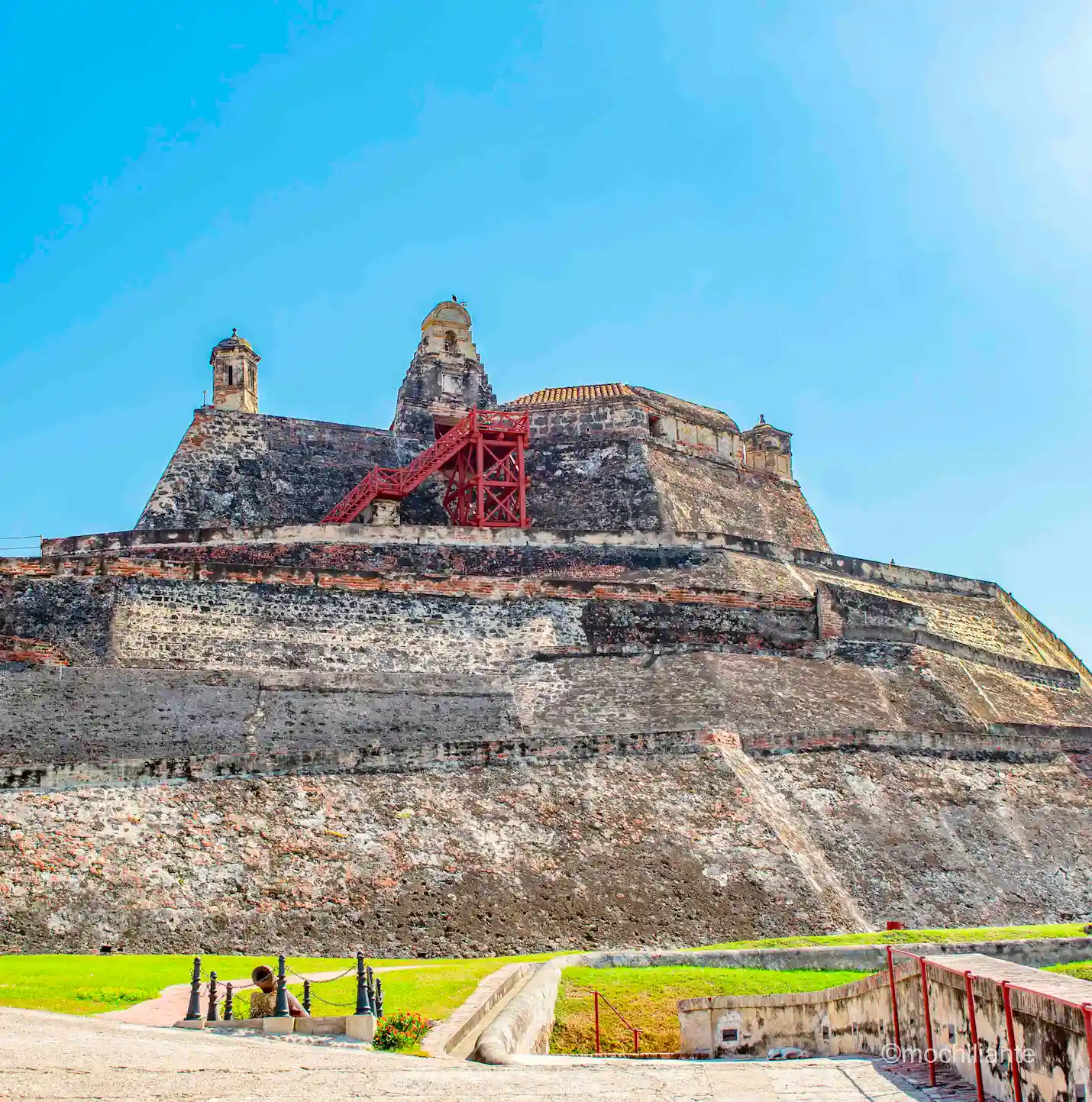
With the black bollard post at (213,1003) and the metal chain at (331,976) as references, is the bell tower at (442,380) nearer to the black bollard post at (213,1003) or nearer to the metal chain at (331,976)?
the metal chain at (331,976)

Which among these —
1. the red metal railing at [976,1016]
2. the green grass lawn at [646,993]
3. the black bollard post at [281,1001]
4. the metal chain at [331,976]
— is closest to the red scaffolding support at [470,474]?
the metal chain at [331,976]

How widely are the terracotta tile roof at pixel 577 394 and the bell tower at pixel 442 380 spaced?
1256 mm

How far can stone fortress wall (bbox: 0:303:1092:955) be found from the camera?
1548cm

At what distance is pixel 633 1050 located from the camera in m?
10.9

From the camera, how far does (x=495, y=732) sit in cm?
2206

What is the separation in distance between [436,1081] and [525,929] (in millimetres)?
8108

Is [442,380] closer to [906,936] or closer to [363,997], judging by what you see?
[906,936]

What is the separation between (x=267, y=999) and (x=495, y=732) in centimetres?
1234

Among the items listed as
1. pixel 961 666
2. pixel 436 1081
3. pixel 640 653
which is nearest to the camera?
pixel 436 1081

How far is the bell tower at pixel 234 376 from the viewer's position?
3622 centimetres

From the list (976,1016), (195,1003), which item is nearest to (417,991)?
(195,1003)

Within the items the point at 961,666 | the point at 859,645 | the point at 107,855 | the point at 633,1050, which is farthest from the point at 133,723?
the point at 961,666

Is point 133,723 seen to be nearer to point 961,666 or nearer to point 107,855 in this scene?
point 107,855

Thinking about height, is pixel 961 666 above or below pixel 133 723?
above
